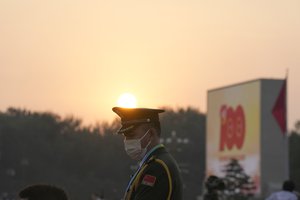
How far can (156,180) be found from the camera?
424 centimetres

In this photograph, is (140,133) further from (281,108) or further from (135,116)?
(281,108)

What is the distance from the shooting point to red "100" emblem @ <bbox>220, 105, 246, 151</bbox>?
38812 millimetres

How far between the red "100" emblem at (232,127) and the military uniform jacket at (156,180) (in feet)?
113

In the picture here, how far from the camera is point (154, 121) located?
4.46 meters

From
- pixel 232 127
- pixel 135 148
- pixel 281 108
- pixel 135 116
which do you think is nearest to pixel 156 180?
pixel 135 148

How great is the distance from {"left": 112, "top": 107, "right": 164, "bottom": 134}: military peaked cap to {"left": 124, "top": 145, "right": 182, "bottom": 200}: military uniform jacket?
0.62 ft

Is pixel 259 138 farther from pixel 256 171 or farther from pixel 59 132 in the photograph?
pixel 59 132

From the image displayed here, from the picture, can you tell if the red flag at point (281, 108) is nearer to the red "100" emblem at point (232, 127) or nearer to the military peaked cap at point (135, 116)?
the red "100" emblem at point (232, 127)

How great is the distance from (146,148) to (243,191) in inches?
1415

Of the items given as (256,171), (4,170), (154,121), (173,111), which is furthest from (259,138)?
(173,111)

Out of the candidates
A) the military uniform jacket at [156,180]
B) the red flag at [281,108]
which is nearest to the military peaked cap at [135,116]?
the military uniform jacket at [156,180]

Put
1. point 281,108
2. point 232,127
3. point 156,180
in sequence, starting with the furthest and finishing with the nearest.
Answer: point 232,127, point 281,108, point 156,180

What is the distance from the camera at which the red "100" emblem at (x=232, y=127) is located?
3881 cm

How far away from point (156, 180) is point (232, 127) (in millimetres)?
35836
